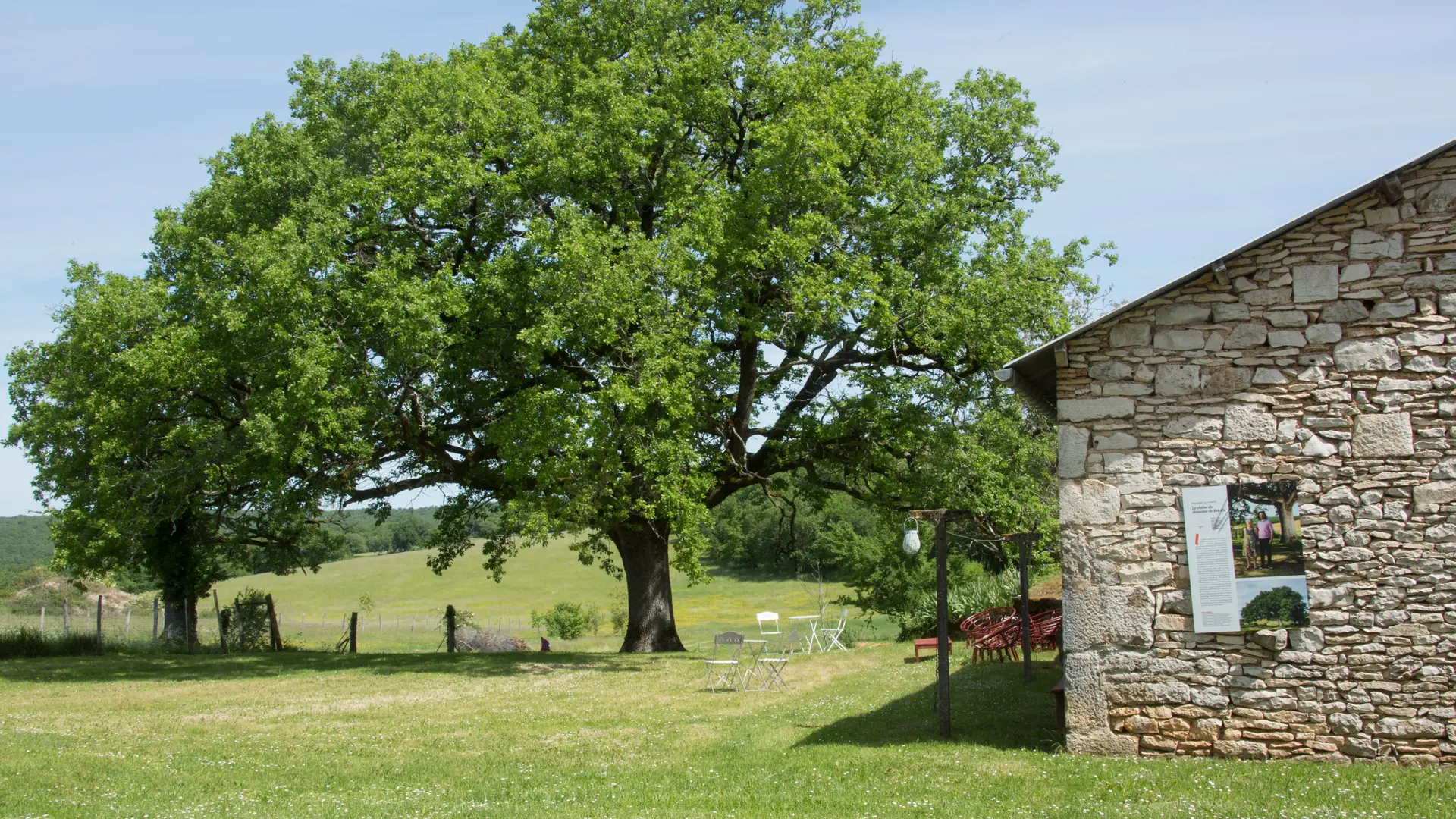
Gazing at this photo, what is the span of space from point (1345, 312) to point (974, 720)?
5275 mm

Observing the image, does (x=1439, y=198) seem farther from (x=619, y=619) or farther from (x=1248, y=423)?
(x=619, y=619)

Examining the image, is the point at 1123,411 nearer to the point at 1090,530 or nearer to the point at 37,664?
the point at 1090,530

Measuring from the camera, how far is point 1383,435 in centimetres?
845

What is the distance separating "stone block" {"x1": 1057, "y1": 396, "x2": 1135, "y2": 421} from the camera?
29.5ft

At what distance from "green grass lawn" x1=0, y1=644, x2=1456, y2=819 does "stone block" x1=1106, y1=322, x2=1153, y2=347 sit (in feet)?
11.1

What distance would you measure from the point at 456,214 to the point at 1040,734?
1307cm

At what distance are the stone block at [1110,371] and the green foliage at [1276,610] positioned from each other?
2034 millimetres

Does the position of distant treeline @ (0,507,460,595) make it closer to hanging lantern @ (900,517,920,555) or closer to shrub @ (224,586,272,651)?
shrub @ (224,586,272,651)

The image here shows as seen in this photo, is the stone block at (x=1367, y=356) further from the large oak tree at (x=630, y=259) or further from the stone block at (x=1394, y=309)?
the large oak tree at (x=630, y=259)

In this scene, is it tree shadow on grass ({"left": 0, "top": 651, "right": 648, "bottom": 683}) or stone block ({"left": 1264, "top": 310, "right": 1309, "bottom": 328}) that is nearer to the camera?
stone block ({"left": 1264, "top": 310, "right": 1309, "bottom": 328})

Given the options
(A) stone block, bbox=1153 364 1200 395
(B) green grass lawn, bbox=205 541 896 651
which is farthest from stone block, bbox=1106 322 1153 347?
(B) green grass lawn, bbox=205 541 896 651

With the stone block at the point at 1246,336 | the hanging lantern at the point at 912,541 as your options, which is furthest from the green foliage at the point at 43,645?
the stone block at the point at 1246,336

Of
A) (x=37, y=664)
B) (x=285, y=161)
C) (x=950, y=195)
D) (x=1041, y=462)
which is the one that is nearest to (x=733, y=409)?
(x=950, y=195)

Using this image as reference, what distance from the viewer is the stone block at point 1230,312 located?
8859 millimetres
